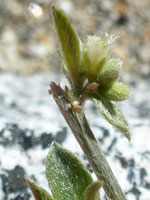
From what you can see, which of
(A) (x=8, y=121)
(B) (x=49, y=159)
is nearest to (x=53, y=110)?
(A) (x=8, y=121)

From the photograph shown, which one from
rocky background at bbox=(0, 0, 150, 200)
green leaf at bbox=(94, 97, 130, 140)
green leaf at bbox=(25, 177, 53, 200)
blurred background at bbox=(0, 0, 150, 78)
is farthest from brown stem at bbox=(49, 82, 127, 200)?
blurred background at bbox=(0, 0, 150, 78)

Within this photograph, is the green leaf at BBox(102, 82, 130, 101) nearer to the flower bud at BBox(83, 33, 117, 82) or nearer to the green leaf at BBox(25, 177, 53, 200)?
the flower bud at BBox(83, 33, 117, 82)

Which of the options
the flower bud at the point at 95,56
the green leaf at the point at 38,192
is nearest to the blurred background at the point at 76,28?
the flower bud at the point at 95,56

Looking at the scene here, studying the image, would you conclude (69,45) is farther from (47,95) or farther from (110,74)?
(47,95)

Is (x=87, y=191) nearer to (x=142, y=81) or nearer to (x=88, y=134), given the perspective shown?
(x=88, y=134)

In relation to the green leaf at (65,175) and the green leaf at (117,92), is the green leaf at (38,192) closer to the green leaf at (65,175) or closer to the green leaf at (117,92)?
the green leaf at (65,175)
